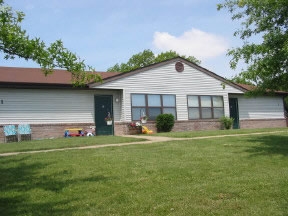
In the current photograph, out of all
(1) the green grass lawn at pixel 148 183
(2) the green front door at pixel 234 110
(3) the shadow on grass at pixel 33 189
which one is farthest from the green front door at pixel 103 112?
(3) the shadow on grass at pixel 33 189

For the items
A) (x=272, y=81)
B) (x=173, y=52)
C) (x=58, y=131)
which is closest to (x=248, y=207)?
(x=272, y=81)

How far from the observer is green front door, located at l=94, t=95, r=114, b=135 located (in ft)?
67.9

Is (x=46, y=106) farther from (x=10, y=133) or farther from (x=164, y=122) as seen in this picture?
(x=164, y=122)

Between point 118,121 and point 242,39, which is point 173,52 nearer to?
point 118,121

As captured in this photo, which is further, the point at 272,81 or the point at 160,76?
the point at 160,76

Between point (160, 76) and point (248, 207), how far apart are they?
18.1 m

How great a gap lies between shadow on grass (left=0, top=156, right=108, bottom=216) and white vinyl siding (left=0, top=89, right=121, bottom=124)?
1003cm

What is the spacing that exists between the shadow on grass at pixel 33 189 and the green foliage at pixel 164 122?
13.2 meters

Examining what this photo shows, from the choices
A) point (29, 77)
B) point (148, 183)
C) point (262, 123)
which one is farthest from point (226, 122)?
point (148, 183)

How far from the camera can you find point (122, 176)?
270 inches

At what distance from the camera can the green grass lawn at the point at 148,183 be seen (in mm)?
4797

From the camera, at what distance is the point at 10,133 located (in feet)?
58.2

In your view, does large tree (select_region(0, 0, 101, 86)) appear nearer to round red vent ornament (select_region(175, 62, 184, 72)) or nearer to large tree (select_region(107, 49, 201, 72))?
round red vent ornament (select_region(175, 62, 184, 72))

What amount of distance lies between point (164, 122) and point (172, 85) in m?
2.75
